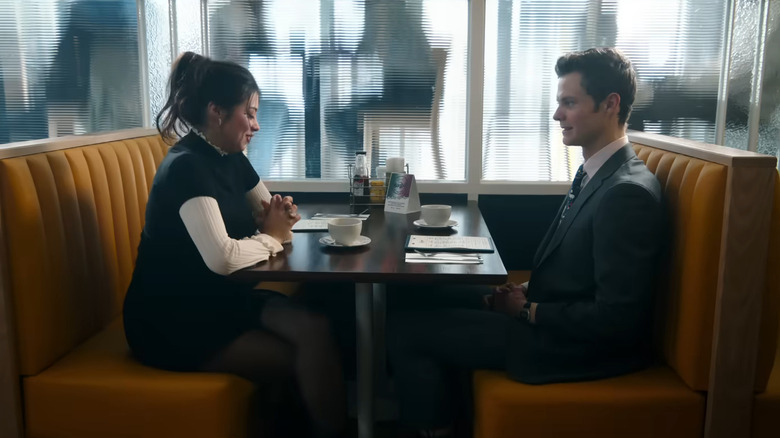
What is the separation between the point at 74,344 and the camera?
5.95ft

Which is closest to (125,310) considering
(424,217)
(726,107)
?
(424,217)

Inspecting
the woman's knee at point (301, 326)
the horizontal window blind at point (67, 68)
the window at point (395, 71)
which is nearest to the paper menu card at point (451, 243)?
the woman's knee at point (301, 326)

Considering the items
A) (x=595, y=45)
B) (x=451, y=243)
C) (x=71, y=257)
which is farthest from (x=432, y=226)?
(x=595, y=45)

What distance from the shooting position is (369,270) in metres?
1.57

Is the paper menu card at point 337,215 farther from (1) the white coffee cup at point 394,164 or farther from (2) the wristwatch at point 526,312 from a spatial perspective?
(2) the wristwatch at point 526,312

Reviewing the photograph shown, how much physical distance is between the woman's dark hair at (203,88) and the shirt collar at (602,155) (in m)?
0.95

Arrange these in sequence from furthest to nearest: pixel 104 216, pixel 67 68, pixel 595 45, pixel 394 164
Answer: pixel 67 68, pixel 595 45, pixel 394 164, pixel 104 216

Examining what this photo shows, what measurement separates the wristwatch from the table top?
5.3 inches

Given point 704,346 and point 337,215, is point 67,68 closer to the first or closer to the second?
point 337,215

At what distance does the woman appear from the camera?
5.33 feet

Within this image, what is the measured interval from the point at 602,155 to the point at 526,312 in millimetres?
460

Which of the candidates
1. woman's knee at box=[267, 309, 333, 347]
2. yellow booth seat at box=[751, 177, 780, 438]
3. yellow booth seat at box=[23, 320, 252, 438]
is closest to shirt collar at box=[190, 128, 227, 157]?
woman's knee at box=[267, 309, 333, 347]

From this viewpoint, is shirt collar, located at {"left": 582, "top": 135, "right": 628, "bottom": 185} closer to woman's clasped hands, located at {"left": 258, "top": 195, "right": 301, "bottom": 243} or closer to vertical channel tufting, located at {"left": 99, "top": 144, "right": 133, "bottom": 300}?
woman's clasped hands, located at {"left": 258, "top": 195, "right": 301, "bottom": 243}

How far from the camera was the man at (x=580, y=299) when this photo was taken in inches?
59.5
